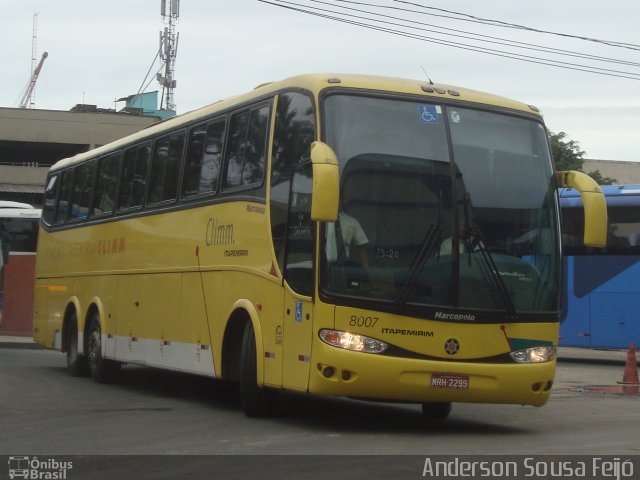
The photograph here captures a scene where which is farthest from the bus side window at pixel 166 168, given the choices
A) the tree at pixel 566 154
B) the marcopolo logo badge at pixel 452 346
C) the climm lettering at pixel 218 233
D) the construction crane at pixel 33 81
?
the construction crane at pixel 33 81

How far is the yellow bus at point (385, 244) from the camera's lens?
1089 cm

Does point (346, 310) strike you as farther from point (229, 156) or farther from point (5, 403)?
point (5, 403)

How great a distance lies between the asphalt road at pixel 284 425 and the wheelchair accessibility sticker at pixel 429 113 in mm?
3146

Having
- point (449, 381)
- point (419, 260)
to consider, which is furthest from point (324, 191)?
point (449, 381)

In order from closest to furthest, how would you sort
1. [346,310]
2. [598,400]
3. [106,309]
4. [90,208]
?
1. [346,310]
2. [598,400]
3. [106,309]
4. [90,208]

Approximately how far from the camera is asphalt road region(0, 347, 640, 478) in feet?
33.0

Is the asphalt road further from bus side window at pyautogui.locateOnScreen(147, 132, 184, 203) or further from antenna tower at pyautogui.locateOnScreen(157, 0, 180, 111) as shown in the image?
antenna tower at pyautogui.locateOnScreen(157, 0, 180, 111)

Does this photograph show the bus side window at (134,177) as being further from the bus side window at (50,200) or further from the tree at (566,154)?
the tree at (566,154)

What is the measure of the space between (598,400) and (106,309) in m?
7.42

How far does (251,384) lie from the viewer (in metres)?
12.3

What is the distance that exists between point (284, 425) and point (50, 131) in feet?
155

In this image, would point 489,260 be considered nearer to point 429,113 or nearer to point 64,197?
point 429,113
